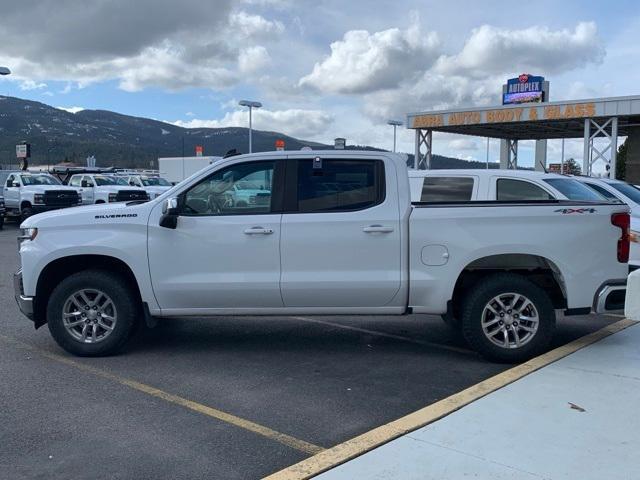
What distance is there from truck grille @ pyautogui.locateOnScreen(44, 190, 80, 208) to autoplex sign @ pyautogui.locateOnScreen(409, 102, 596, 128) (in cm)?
1709

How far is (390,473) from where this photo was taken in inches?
148

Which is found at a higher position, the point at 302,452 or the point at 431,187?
the point at 431,187

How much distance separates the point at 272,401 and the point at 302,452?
1.00 meters

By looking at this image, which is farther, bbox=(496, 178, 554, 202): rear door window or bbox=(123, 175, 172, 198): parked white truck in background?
bbox=(123, 175, 172, 198): parked white truck in background

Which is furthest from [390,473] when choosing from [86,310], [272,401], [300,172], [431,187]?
[431,187]

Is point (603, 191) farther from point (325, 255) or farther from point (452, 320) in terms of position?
point (325, 255)

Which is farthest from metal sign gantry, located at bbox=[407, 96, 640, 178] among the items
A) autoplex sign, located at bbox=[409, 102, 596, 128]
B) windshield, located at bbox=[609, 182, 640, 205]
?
windshield, located at bbox=[609, 182, 640, 205]

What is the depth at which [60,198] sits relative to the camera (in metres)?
23.4

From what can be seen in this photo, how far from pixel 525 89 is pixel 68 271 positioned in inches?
1802

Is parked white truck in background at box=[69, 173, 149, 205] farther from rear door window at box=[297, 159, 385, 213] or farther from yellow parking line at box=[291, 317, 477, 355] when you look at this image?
rear door window at box=[297, 159, 385, 213]

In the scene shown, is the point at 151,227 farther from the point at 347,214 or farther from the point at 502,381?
the point at 502,381

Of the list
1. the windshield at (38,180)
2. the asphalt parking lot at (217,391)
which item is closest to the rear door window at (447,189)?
the asphalt parking lot at (217,391)

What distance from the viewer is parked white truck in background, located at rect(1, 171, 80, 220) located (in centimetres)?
2314

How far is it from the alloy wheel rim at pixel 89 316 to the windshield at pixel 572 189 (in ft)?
19.5
